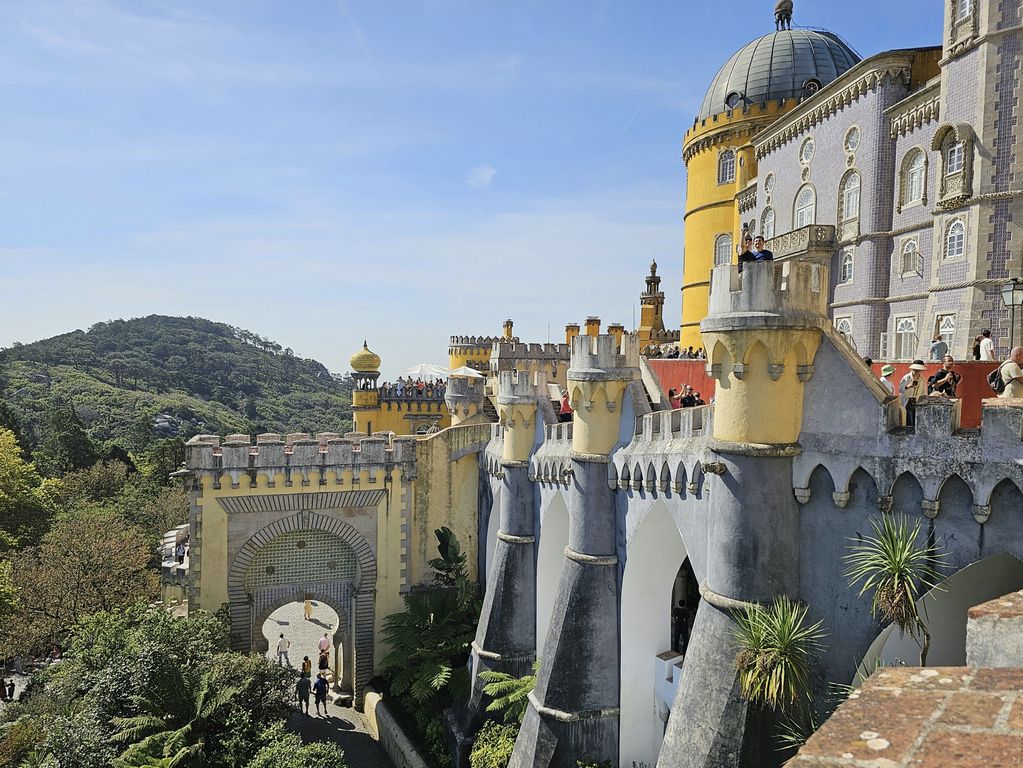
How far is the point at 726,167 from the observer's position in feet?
98.9

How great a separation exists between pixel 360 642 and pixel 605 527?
10373 millimetres

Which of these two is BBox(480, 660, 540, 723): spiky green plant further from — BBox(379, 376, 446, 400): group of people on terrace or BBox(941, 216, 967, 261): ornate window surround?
BBox(379, 376, 446, 400): group of people on terrace

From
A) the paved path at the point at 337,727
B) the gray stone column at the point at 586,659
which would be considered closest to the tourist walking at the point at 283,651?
the paved path at the point at 337,727

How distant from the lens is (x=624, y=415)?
12148 mm

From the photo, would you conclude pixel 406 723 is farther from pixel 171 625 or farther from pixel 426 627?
pixel 171 625

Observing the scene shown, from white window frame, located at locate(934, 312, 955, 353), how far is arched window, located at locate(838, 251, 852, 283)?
491cm

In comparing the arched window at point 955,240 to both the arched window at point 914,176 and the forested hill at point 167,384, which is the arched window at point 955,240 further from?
the forested hill at point 167,384

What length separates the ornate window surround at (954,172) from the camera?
16.7m

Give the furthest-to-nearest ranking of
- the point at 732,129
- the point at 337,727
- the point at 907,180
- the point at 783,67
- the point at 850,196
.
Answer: the point at 732,129 < the point at 783,67 < the point at 850,196 < the point at 907,180 < the point at 337,727

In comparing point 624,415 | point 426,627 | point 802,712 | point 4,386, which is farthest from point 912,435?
point 4,386

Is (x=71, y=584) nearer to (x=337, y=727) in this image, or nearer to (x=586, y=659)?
(x=337, y=727)

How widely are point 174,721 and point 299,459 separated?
7104mm

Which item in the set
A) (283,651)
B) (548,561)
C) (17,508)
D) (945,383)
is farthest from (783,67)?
(17,508)

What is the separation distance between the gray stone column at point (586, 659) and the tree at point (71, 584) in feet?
41.2
